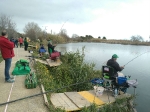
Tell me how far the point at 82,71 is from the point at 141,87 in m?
3.90

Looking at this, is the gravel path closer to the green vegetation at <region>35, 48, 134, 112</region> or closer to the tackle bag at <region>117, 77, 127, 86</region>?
the green vegetation at <region>35, 48, 134, 112</region>

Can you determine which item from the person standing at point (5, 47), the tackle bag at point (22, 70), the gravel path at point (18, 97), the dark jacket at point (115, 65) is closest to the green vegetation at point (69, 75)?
the tackle bag at point (22, 70)

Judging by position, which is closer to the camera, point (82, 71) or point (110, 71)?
point (110, 71)

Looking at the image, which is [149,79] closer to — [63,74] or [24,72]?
[63,74]

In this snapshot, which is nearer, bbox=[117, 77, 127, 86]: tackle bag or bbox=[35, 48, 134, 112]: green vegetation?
bbox=[117, 77, 127, 86]: tackle bag

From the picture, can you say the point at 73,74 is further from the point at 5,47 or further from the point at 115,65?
the point at 5,47

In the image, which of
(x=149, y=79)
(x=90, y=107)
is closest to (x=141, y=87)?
(x=149, y=79)

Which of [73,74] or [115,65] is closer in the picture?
[115,65]

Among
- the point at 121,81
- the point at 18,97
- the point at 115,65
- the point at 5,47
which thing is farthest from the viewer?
the point at 115,65

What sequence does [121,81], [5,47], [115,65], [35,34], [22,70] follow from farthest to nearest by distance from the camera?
[35,34], [22,70], [115,65], [5,47], [121,81]

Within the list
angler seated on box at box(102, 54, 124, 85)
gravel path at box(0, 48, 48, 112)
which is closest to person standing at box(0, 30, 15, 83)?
gravel path at box(0, 48, 48, 112)

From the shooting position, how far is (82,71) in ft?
27.4

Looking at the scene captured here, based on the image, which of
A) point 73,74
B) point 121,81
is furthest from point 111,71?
point 73,74

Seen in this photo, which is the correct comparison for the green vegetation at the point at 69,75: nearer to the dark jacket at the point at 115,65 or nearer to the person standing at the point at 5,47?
the dark jacket at the point at 115,65
